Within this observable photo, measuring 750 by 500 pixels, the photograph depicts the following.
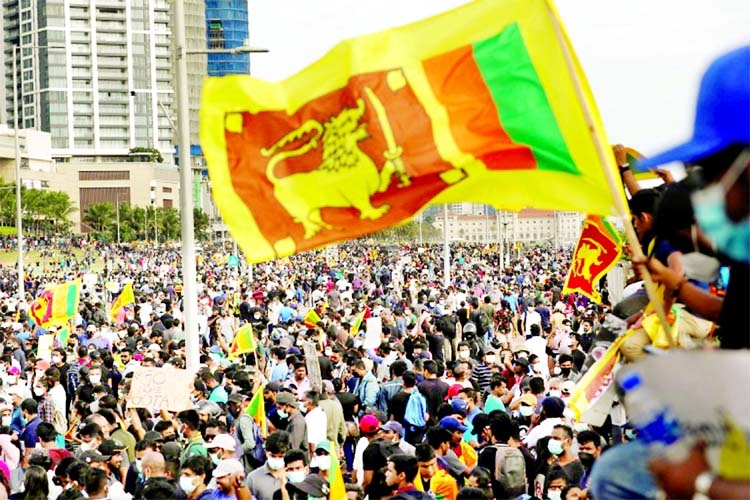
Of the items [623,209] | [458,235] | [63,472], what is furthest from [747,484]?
[458,235]

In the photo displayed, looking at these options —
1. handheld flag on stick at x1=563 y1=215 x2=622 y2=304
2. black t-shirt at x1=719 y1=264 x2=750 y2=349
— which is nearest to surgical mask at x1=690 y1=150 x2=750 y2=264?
black t-shirt at x1=719 y1=264 x2=750 y2=349

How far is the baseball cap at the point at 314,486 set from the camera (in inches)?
291

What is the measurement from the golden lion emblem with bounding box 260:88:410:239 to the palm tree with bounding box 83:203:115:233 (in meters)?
120

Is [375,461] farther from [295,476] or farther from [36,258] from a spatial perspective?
[36,258]

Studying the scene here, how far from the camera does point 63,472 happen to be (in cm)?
796

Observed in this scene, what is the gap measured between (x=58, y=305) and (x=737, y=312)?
18.2 m

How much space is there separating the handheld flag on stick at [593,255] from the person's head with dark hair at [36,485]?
4.04 meters

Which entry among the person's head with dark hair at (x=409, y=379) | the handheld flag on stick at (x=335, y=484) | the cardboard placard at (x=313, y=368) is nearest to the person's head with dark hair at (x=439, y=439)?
the handheld flag on stick at (x=335, y=484)

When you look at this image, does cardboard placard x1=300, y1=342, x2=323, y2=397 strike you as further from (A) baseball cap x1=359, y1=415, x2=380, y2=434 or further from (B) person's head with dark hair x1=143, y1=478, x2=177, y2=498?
(B) person's head with dark hair x1=143, y1=478, x2=177, y2=498

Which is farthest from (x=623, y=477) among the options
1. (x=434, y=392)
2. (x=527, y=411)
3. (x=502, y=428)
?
(x=434, y=392)

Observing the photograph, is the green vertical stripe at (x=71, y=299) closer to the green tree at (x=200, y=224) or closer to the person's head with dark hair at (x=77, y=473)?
the person's head with dark hair at (x=77, y=473)

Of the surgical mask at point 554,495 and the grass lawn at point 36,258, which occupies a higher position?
the grass lawn at point 36,258

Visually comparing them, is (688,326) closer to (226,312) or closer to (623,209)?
(623,209)

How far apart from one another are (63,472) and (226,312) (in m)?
16.5
